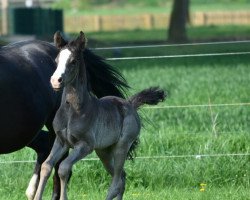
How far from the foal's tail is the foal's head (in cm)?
114

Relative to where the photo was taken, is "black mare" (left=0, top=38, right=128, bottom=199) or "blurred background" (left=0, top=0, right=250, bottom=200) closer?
"black mare" (left=0, top=38, right=128, bottom=199)

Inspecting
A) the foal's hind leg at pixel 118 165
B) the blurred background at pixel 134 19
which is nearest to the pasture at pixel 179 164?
the foal's hind leg at pixel 118 165

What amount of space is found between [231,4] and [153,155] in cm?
6588

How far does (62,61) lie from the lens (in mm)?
7434

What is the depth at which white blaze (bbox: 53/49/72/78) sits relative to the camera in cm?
733

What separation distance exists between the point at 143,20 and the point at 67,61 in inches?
2162

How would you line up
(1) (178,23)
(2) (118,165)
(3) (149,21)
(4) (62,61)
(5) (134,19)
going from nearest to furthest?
1. (4) (62,61)
2. (2) (118,165)
3. (1) (178,23)
4. (3) (149,21)
5. (5) (134,19)

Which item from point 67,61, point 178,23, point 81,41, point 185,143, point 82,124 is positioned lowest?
point 178,23

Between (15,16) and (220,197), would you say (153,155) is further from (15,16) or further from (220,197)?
(15,16)

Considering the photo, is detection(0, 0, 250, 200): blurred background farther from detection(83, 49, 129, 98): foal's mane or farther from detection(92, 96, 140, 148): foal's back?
detection(92, 96, 140, 148): foal's back

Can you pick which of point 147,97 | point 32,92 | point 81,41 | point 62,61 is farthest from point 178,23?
point 62,61

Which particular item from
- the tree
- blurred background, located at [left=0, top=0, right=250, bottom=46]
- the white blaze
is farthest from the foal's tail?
the tree

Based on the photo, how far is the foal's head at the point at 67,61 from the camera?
7.29 meters

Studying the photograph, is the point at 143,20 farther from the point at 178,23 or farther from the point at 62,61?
the point at 62,61
